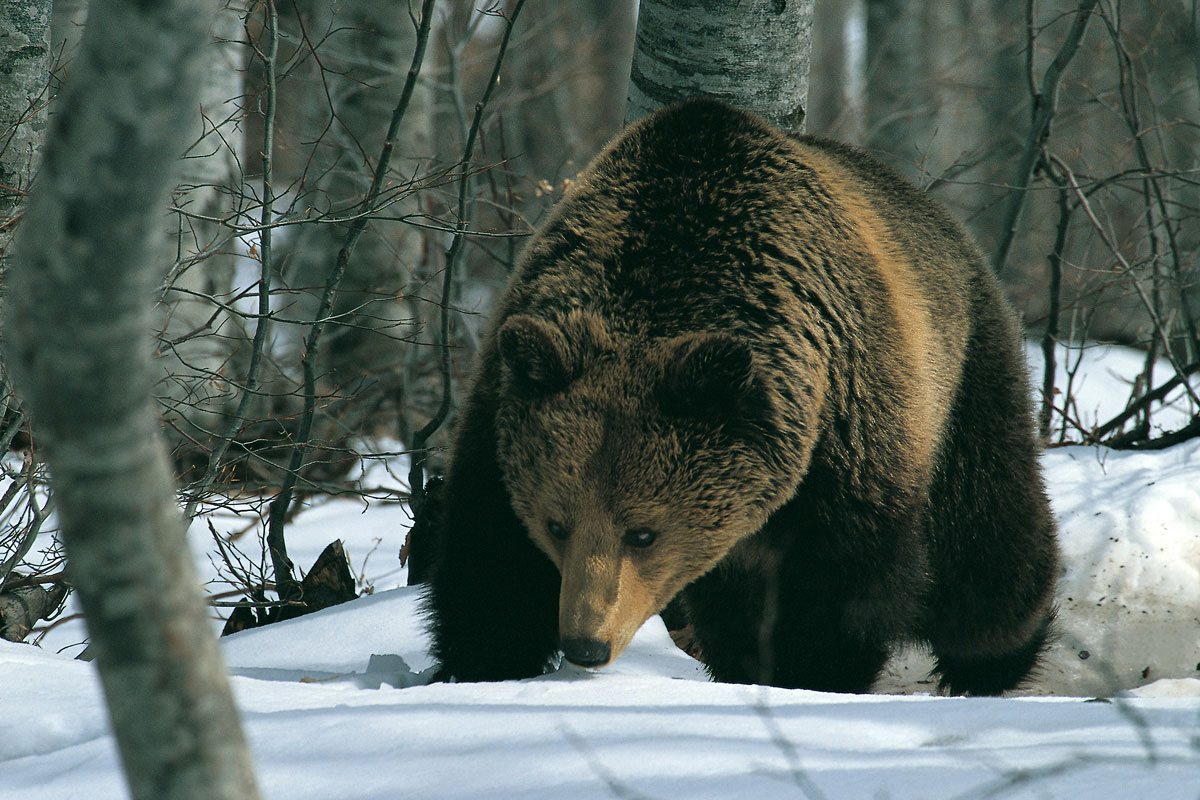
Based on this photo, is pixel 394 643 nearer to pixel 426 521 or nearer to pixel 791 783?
pixel 426 521

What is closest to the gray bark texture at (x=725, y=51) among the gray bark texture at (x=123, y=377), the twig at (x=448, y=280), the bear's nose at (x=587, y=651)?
the twig at (x=448, y=280)

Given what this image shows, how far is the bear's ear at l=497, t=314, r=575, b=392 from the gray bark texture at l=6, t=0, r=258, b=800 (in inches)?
74.3

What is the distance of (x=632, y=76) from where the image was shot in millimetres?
4664

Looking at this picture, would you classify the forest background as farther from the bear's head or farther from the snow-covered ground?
the snow-covered ground

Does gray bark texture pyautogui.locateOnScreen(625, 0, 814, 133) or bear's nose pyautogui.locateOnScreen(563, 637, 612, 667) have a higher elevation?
gray bark texture pyautogui.locateOnScreen(625, 0, 814, 133)

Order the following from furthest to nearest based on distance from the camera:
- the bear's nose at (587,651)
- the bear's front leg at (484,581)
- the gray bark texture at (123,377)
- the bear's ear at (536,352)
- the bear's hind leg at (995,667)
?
the bear's hind leg at (995,667) → the bear's front leg at (484,581) → the bear's ear at (536,352) → the bear's nose at (587,651) → the gray bark texture at (123,377)

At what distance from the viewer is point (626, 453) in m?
3.16

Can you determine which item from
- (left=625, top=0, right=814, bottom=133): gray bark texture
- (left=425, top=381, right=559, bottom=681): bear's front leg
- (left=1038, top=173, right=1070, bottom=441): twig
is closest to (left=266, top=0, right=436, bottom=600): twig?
(left=625, top=0, right=814, bottom=133): gray bark texture

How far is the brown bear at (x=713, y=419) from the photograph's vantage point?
3.16 meters

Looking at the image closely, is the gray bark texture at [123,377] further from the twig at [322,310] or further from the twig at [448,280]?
the twig at [448,280]

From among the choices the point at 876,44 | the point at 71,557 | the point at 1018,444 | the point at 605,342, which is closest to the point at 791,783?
the point at 71,557

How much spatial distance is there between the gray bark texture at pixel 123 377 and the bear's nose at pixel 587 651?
1759mm

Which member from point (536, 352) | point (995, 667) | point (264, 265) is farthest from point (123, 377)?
point (995, 667)

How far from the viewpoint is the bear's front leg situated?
3.48m
